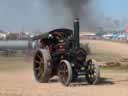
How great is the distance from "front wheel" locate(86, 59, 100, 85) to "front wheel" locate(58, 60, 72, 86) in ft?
3.26

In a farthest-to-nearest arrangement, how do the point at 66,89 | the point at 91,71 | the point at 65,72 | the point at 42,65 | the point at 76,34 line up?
the point at 42,65, the point at 91,71, the point at 76,34, the point at 65,72, the point at 66,89

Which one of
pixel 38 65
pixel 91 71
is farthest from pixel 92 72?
pixel 38 65

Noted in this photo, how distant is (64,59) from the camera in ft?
Result: 66.1

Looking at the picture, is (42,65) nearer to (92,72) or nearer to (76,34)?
(76,34)

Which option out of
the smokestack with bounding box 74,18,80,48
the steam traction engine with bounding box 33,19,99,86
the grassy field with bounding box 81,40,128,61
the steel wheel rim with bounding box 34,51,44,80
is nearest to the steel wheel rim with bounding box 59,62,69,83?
the steam traction engine with bounding box 33,19,99,86

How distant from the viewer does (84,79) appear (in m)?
21.6

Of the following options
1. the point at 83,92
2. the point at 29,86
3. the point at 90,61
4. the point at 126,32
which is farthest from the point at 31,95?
Result: the point at 126,32

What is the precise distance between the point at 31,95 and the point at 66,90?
195 centimetres

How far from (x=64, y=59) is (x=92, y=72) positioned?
124 cm

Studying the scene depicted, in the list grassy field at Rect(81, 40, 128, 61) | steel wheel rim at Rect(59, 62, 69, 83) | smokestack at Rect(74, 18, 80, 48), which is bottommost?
grassy field at Rect(81, 40, 128, 61)

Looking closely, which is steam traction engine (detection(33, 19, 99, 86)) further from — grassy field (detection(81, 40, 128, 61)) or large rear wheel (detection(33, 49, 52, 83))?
grassy field (detection(81, 40, 128, 61))

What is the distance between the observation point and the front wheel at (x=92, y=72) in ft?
65.1

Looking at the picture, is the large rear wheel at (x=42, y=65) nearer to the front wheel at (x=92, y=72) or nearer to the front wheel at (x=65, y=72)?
the front wheel at (x=65, y=72)

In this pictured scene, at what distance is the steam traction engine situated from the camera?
19.7 meters
